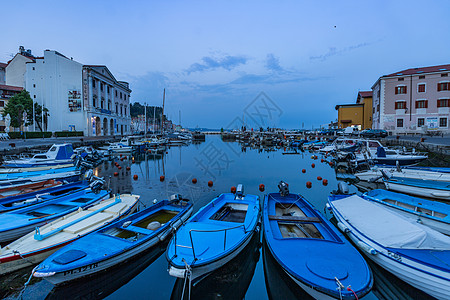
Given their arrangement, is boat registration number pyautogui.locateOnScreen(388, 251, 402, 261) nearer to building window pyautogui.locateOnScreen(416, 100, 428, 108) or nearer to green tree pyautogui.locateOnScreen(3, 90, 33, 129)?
building window pyautogui.locateOnScreen(416, 100, 428, 108)

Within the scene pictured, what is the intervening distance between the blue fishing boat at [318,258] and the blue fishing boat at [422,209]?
3252 millimetres

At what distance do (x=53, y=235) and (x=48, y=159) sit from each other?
49.8ft

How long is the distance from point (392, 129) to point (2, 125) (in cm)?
7284

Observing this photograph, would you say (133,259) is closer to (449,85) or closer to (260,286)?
(260,286)

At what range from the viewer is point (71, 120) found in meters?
42.3

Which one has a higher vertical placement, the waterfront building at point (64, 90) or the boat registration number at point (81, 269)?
the waterfront building at point (64, 90)

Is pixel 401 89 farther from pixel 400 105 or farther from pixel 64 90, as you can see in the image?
pixel 64 90

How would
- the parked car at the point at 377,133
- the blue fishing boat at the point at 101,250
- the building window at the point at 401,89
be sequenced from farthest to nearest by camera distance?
the building window at the point at 401,89 < the parked car at the point at 377,133 < the blue fishing boat at the point at 101,250

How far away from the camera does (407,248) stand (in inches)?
212

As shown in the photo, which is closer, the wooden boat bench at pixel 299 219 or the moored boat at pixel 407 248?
the moored boat at pixel 407 248

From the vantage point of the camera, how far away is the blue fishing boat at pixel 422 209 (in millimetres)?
7012

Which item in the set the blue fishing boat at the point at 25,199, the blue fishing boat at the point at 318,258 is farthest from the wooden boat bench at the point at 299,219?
the blue fishing boat at the point at 25,199

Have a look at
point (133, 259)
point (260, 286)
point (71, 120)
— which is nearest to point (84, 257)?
point (133, 259)

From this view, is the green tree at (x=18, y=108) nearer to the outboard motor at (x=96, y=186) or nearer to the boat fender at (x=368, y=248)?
the outboard motor at (x=96, y=186)
